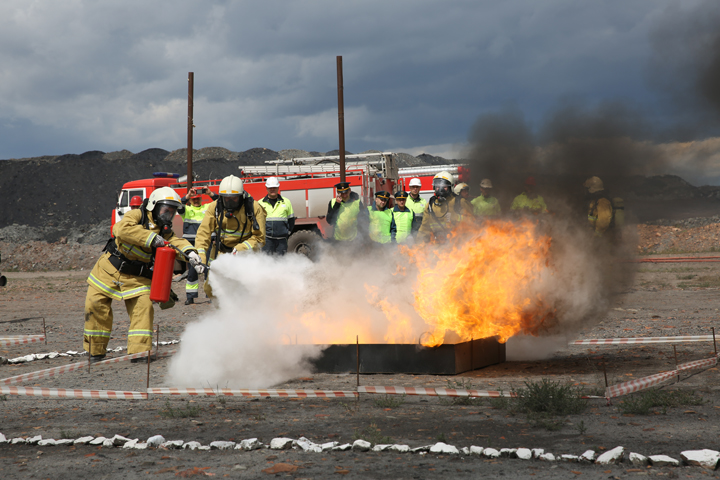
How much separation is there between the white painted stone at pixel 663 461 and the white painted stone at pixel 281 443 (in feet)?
7.26

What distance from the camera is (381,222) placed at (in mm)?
9633

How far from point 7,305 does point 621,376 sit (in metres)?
14.9

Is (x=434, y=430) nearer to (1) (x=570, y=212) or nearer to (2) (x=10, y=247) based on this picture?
(1) (x=570, y=212)

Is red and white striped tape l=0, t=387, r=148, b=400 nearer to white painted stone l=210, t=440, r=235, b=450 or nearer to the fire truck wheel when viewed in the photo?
white painted stone l=210, t=440, r=235, b=450

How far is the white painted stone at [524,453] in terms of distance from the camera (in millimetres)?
3695

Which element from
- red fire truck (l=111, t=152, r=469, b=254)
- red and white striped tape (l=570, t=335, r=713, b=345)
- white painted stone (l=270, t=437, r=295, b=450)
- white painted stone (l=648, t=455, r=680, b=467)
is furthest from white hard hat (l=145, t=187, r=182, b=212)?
red fire truck (l=111, t=152, r=469, b=254)

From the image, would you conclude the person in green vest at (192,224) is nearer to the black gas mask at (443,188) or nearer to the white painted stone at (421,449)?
the black gas mask at (443,188)

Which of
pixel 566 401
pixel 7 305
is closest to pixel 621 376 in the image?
pixel 566 401

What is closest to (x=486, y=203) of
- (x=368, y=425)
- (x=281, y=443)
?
(x=368, y=425)

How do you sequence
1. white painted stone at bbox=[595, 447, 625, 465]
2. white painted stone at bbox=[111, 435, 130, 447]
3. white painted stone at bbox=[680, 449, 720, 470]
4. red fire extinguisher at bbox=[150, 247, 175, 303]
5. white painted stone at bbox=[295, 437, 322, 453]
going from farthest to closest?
red fire extinguisher at bbox=[150, 247, 175, 303], white painted stone at bbox=[111, 435, 130, 447], white painted stone at bbox=[295, 437, 322, 453], white painted stone at bbox=[595, 447, 625, 465], white painted stone at bbox=[680, 449, 720, 470]

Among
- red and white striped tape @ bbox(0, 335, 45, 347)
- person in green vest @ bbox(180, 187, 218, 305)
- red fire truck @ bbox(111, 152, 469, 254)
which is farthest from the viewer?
red fire truck @ bbox(111, 152, 469, 254)

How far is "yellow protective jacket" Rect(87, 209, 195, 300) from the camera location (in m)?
7.11

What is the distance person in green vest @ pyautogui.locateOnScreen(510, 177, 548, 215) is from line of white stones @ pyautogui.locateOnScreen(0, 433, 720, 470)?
3207 millimetres

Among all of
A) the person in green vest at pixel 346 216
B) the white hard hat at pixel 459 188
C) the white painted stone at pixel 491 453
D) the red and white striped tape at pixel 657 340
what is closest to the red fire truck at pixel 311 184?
the person in green vest at pixel 346 216
